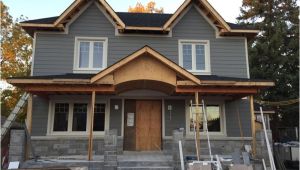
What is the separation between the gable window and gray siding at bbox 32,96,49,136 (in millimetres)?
5870

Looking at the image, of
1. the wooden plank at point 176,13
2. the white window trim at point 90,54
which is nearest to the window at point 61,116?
the white window trim at point 90,54

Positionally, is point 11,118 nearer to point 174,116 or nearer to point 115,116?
point 115,116

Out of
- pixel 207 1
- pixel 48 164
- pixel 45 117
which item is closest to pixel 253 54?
pixel 207 1

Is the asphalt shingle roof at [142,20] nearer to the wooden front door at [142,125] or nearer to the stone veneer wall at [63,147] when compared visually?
the wooden front door at [142,125]

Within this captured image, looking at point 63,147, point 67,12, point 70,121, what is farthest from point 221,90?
point 67,12

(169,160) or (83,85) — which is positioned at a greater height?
(83,85)

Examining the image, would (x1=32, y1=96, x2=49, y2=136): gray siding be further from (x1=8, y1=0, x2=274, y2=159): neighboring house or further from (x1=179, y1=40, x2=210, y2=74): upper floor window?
(x1=179, y1=40, x2=210, y2=74): upper floor window

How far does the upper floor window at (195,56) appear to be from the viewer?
43.7 ft

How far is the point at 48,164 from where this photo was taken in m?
9.72

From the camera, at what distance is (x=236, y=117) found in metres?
12.9

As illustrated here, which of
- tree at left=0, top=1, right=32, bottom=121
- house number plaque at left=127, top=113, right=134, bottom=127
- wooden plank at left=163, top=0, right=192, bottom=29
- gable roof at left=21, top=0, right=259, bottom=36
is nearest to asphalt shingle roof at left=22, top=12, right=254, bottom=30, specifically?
gable roof at left=21, top=0, right=259, bottom=36

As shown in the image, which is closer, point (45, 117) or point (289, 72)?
point (45, 117)

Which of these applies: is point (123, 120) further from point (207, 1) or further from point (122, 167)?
point (207, 1)

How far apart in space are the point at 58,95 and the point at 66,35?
2.63m
